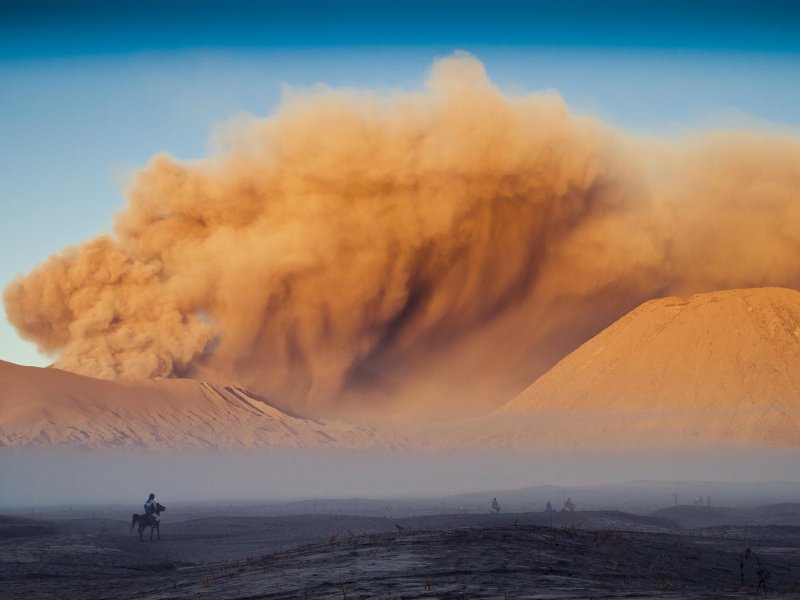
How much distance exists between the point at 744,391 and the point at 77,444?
94848 millimetres

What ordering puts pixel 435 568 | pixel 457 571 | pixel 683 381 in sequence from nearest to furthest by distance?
pixel 457 571
pixel 435 568
pixel 683 381

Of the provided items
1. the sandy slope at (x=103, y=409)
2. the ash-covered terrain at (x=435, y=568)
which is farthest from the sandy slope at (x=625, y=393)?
the ash-covered terrain at (x=435, y=568)

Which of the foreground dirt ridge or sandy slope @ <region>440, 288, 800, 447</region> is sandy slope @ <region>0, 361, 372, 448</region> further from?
the foreground dirt ridge

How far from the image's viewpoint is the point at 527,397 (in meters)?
159

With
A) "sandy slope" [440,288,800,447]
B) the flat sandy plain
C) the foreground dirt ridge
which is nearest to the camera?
the foreground dirt ridge

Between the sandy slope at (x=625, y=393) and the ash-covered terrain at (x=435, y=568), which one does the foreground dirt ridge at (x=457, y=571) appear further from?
the sandy slope at (x=625, y=393)

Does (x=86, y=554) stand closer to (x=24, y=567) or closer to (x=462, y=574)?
(x=24, y=567)

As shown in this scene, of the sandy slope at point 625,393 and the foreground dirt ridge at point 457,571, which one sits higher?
the sandy slope at point 625,393

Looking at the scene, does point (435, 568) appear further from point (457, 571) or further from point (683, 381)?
point (683, 381)

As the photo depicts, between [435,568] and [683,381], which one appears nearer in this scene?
[435,568]

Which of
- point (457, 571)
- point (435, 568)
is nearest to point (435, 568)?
Answer: point (435, 568)

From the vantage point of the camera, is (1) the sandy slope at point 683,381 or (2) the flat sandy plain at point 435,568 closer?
(2) the flat sandy plain at point 435,568

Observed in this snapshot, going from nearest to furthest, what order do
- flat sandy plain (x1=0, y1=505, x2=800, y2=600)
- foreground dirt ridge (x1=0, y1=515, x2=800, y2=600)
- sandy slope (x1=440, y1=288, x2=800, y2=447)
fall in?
foreground dirt ridge (x1=0, y1=515, x2=800, y2=600), flat sandy plain (x1=0, y1=505, x2=800, y2=600), sandy slope (x1=440, y1=288, x2=800, y2=447)

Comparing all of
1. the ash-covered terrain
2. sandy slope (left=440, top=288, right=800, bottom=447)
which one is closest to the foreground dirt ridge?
the ash-covered terrain
